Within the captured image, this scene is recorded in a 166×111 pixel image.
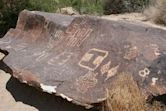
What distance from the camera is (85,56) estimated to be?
664 cm

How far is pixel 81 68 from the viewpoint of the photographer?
642 centimetres

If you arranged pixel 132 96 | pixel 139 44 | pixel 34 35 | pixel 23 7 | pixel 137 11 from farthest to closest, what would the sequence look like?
pixel 137 11
pixel 23 7
pixel 34 35
pixel 139 44
pixel 132 96

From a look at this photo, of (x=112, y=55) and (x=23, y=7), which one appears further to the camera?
(x=23, y=7)

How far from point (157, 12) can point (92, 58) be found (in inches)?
174

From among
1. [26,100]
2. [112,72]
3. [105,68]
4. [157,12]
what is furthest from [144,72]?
[157,12]

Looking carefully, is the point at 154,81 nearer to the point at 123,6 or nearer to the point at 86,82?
the point at 86,82

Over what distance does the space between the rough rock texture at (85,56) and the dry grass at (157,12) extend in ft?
9.39

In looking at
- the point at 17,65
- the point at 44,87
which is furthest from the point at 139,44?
the point at 17,65

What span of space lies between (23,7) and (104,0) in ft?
9.20

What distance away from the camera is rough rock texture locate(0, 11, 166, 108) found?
5.73m

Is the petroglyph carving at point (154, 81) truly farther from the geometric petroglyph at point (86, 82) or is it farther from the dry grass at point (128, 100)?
the geometric petroglyph at point (86, 82)

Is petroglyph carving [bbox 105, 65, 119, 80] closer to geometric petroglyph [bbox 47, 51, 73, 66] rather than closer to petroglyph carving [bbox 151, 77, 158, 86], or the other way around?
petroglyph carving [bbox 151, 77, 158, 86]

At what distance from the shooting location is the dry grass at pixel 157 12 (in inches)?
406

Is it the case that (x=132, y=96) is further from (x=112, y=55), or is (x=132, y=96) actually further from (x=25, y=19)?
(x=25, y=19)
